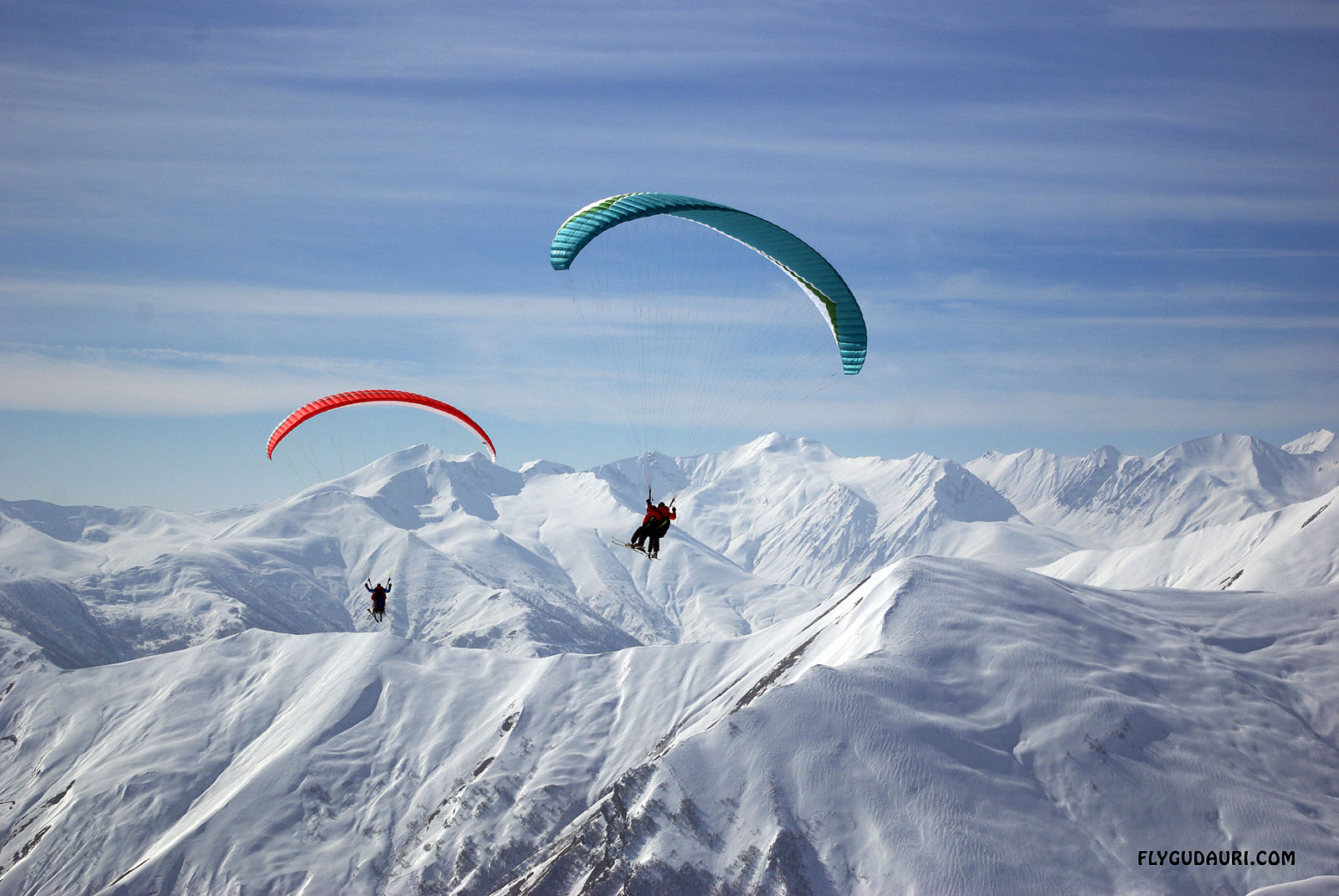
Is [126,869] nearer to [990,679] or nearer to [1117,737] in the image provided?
[990,679]

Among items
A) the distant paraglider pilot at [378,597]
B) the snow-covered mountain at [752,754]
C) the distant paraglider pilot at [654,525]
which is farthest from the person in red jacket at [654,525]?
the snow-covered mountain at [752,754]

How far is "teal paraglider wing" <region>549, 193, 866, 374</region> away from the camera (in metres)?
39.7

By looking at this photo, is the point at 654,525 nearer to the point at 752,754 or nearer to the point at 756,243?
the point at 756,243

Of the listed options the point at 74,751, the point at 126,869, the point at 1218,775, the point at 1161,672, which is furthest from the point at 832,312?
the point at 74,751

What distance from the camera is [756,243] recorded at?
4291 cm

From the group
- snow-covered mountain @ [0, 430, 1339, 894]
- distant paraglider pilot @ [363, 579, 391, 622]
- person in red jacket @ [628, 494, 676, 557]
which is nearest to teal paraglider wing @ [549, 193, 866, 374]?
person in red jacket @ [628, 494, 676, 557]

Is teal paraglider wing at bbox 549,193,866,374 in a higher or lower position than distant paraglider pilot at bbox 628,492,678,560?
higher

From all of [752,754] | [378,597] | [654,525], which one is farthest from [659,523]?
[752,754]

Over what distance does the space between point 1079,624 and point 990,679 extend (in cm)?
1808

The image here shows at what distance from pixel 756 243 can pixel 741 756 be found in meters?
58.1

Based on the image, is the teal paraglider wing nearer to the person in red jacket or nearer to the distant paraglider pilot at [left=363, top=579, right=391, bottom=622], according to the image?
the person in red jacket

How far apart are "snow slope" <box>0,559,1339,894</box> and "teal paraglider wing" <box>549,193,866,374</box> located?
162 feet

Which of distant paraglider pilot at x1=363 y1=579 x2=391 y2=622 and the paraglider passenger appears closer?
the paraglider passenger

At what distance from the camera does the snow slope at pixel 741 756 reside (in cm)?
7869
